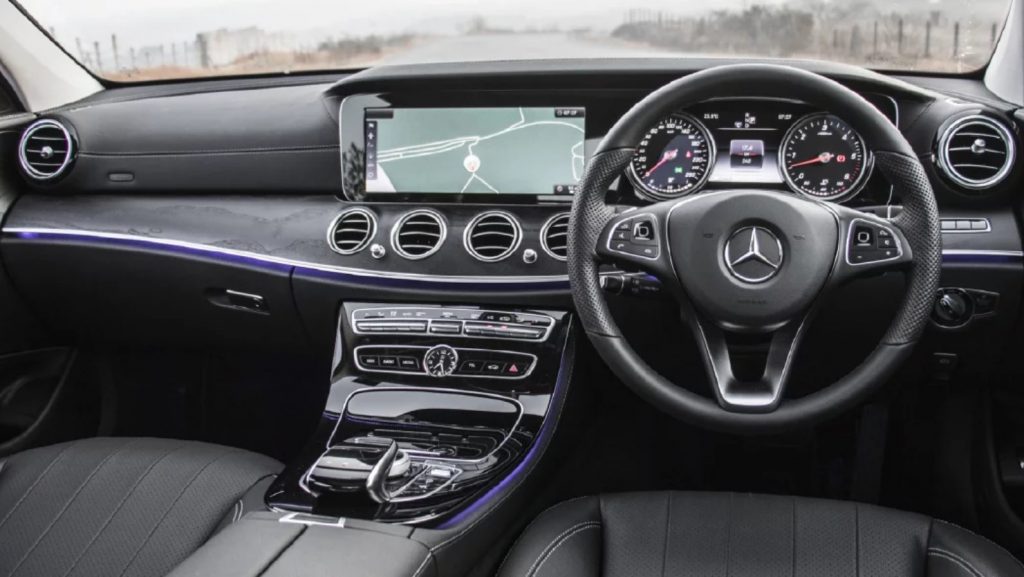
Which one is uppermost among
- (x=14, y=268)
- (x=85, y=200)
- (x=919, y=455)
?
(x=85, y=200)

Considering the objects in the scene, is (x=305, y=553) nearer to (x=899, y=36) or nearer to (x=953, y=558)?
(x=953, y=558)

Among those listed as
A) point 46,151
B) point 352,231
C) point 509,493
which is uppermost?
point 46,151

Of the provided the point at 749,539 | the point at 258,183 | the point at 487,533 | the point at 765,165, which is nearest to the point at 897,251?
the point at 765,165

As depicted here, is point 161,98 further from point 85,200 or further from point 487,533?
point 487,533

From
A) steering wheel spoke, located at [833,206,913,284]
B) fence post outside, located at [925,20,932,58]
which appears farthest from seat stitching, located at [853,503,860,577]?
fence post outside, located at [925,20,932,58]

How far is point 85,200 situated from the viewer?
230 centimetres

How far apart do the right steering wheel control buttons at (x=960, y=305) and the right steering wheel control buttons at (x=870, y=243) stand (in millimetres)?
409

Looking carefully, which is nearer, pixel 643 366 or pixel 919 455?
pixel 643 366

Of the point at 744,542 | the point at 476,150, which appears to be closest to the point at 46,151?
the point at 476,150

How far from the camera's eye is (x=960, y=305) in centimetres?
183

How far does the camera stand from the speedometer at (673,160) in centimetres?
183

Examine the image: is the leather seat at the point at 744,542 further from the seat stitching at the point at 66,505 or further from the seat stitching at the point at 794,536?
the seat stitching at the point at 66,505

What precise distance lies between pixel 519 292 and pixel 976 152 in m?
0.92

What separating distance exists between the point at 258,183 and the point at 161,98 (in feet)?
1.33
